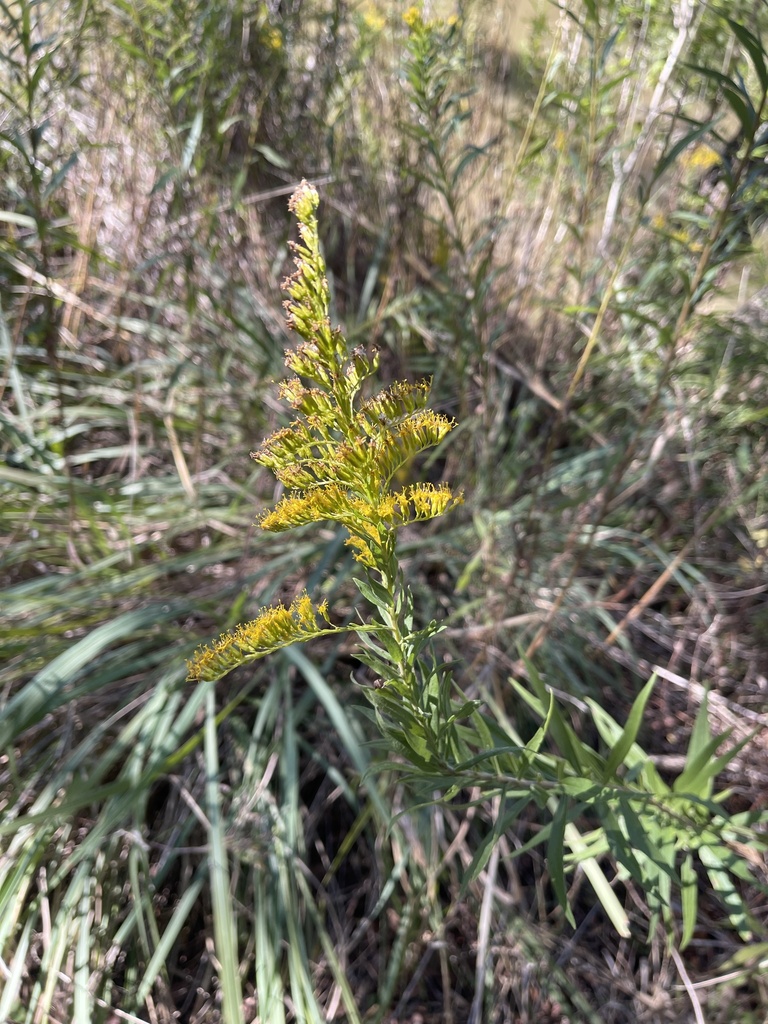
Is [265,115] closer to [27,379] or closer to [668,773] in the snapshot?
[27,379]

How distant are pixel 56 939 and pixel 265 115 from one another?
2.29 metres

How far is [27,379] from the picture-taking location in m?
2.17

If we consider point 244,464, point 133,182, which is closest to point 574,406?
point 244,464

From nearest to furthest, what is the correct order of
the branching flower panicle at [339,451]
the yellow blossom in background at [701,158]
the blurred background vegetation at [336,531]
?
the branching flower panicle at [339,451], the blurred background vegetation at [336,531], the yellow blossom in background at [701,158]

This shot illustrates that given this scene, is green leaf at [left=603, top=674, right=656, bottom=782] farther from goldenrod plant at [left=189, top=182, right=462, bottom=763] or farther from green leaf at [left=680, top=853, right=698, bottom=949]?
goldenrod plant at [left=189, top=182, right=462, bottom=763]

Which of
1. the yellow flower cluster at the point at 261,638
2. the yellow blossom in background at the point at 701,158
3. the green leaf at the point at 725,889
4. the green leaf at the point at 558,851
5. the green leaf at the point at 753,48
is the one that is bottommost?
the green leaf at the point at 725,889

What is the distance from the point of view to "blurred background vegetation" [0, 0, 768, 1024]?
1.35 m

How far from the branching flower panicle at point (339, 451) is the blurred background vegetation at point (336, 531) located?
0.49 meters

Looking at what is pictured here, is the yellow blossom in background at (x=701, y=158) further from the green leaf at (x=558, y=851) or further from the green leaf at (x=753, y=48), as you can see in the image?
the green leaf at (x=558, y=851)

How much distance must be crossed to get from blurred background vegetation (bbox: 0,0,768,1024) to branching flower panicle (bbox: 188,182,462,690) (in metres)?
0.49

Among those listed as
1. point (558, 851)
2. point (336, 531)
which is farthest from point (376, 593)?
point (336, 531)

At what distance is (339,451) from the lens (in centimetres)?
59

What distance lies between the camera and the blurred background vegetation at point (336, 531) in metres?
1.35

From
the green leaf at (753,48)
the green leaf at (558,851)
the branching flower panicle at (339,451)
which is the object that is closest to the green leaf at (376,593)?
the branching flower panicle at (339,451)
